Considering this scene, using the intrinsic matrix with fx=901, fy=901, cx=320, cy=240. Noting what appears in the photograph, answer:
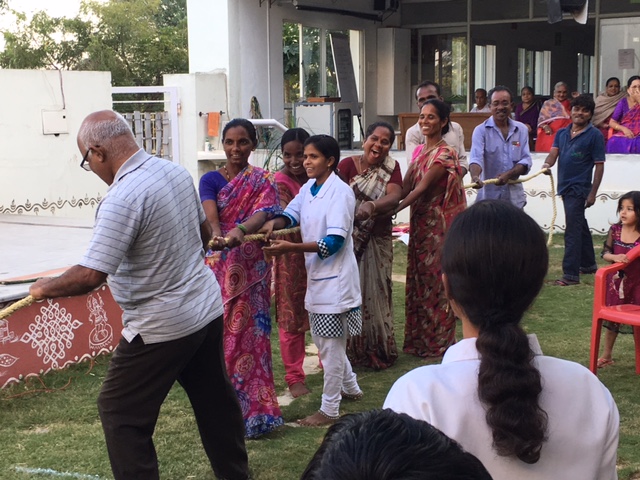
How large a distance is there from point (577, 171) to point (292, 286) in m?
3.90

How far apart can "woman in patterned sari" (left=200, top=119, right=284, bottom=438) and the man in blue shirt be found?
4.39 metres

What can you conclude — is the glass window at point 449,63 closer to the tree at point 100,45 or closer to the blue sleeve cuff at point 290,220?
the tree at point 100,45

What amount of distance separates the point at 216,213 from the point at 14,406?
1.78 meters

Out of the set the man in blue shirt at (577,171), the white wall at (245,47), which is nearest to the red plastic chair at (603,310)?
the man in blue shirt at (577,171)

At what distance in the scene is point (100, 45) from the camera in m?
25.7

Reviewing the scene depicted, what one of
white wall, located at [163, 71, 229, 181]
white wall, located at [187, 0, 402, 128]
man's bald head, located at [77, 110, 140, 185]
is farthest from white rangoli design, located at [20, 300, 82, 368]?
white wall, located at [187, 0, 402, 128]

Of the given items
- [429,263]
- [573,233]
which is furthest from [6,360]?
[573,233]

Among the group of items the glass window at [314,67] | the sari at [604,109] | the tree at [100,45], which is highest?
the tree at [100,45]

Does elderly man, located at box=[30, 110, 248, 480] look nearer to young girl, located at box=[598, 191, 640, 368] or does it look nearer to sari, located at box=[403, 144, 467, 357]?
sari, located at box=[403, 144, 467, 357]

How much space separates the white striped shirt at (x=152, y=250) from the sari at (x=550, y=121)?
1003cm

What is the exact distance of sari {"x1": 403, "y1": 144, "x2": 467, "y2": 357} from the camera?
581 cm

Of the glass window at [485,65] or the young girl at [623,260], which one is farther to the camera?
the glass window at [485,65]

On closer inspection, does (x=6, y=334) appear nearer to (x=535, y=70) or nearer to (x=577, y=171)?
(x=577, y=171)

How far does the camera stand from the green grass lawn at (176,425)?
163 inches
